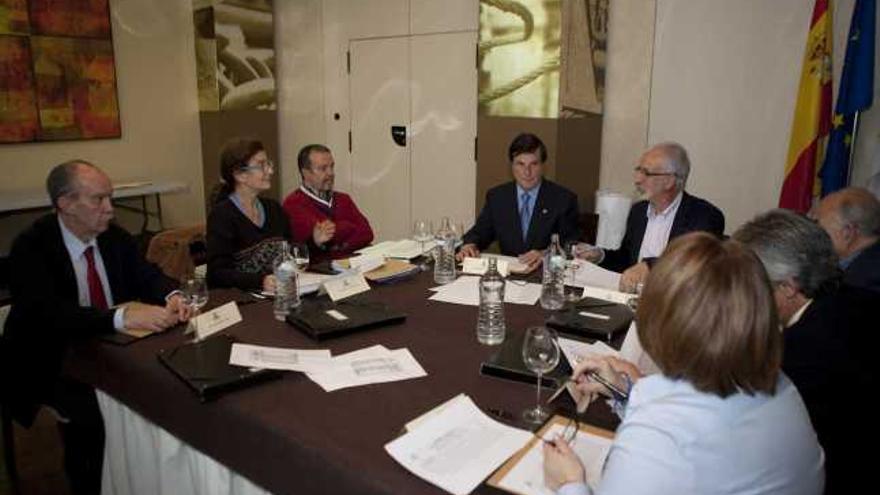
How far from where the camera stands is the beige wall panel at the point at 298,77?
21.3ft

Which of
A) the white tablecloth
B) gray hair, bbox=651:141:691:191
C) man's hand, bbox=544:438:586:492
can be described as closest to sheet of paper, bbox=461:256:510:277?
gray hair, bbox=651:141:691:191

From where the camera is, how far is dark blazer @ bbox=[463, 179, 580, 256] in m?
3.52

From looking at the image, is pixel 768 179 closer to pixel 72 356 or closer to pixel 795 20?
pixel 795 20

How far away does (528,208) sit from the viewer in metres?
3.58

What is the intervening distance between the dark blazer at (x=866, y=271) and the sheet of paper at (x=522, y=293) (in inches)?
42.0

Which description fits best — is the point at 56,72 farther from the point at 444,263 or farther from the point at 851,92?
the point at 851,92

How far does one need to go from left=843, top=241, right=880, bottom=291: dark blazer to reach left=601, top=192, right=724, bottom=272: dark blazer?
2.05 feet

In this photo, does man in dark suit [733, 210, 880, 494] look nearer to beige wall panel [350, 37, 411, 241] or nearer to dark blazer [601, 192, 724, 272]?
dark blazer [601, 192, 724, 272]

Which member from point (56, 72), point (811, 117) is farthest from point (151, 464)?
point (56, 72)

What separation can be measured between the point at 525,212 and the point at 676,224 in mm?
818

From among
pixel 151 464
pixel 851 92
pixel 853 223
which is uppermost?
pixel 851 92

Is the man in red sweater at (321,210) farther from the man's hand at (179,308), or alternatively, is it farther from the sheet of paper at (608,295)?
the sheet of paper at (608,295)

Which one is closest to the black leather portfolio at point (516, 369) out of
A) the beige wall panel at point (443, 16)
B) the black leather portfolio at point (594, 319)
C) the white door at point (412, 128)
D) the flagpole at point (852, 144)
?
the black leather portfolio at point (594, 319)

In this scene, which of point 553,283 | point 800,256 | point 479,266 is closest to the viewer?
point 800,256
